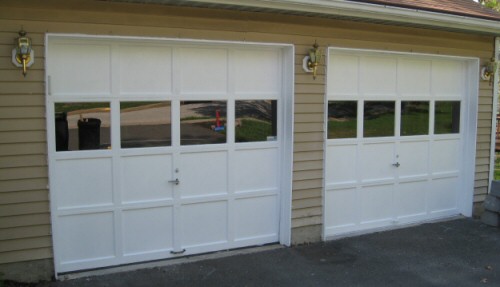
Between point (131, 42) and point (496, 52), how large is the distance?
5529mm

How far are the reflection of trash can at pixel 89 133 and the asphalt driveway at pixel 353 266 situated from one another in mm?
1345

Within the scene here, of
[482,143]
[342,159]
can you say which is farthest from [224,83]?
[482,143]

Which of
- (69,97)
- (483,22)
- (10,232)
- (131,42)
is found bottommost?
(10,232)

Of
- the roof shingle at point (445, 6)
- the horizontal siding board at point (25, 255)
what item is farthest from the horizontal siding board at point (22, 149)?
the roof shingle at point (445, 6)

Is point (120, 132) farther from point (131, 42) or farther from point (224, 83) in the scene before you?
point (224, 83)

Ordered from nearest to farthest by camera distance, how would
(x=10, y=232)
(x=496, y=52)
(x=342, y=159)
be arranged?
(x=10, y=232) < (x=342, y=159) < (x=496, y=52)

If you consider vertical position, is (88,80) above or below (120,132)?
above

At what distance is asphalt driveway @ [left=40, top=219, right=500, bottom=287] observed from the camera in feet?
16.3

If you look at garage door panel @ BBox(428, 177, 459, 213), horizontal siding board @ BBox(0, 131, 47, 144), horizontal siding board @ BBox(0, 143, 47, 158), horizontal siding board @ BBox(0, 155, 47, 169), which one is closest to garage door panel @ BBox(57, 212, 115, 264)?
horizontal siding board @ BBox(0, 155, 47, 169)

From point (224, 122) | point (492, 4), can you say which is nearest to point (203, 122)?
point (224, 122)

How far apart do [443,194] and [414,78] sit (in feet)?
6.21

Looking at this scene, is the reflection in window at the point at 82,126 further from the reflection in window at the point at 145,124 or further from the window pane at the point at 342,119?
the window pane at the point at 342,119

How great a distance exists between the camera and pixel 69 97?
4.79 metres

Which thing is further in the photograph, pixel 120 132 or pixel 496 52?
pixel 496 52
